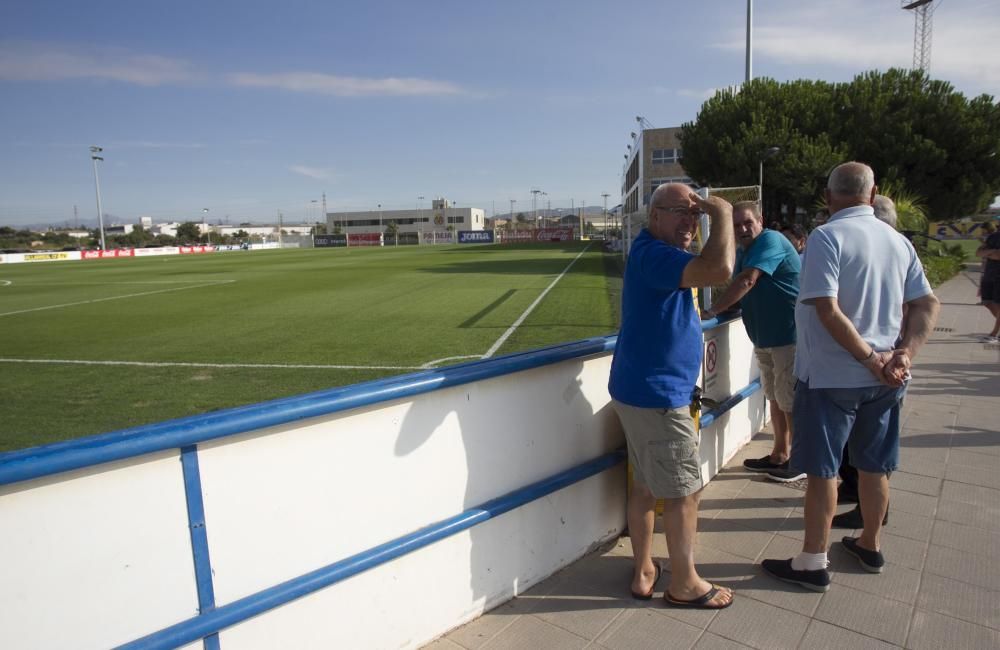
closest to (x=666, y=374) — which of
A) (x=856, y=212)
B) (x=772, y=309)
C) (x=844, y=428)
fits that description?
(x=844, y=428)

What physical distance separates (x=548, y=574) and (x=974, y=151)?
28.8 m

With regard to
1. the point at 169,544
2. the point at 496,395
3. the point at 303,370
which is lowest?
the point at 303,370

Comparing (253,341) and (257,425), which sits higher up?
(257,425)

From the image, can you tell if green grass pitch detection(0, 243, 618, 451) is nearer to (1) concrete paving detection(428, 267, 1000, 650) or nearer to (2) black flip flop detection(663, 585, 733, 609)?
(1) concrete paving detection(428, 267, 1000, 650)

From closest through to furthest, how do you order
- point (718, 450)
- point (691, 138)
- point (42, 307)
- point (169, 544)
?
point (169, 544) → point (718, 450) → point (42, 307) → point (691, 138)

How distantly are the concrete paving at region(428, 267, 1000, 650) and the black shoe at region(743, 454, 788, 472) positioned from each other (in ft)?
0.31

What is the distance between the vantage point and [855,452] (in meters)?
2.97

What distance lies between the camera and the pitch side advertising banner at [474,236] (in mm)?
90625

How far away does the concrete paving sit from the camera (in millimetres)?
2619

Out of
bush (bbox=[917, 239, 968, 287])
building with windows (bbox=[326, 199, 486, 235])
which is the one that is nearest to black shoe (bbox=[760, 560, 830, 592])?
bush (bbox=[917, 239, 968, 287])

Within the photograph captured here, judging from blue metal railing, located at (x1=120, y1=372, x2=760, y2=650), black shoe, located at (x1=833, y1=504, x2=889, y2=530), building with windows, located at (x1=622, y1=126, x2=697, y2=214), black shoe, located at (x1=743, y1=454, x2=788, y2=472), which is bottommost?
black shoe, located at (x1=833, y1=504, x2=889, y2=530)

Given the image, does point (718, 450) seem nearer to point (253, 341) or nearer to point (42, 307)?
point (253, 341)

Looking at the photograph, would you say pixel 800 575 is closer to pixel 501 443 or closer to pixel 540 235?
pixel 501 443

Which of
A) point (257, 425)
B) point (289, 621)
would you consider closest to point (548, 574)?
point (289, 621)
